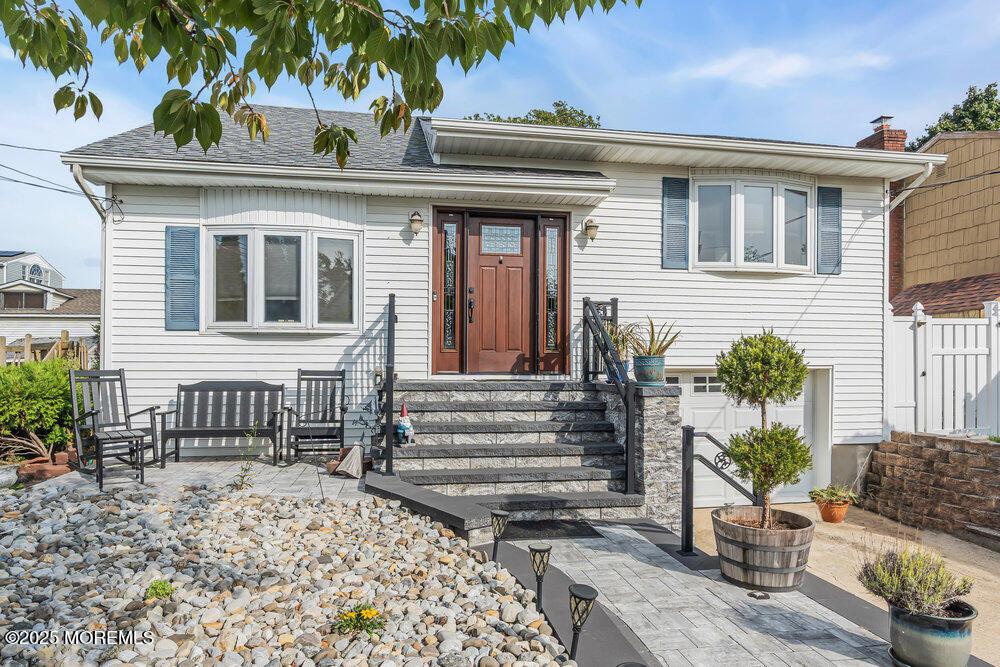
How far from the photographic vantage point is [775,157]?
7.36 m

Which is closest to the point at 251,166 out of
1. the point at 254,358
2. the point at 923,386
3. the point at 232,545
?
the point at 254,358

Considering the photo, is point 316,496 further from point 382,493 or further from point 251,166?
point 251,166

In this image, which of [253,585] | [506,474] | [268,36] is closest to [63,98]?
[268,36]

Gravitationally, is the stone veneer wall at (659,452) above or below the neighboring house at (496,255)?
below

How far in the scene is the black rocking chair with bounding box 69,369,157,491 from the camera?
504cm

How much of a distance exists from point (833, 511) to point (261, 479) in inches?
262

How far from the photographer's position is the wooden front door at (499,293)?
714 centimetres

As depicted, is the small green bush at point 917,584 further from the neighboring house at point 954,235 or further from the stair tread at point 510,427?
the neighboring house at point 954,235

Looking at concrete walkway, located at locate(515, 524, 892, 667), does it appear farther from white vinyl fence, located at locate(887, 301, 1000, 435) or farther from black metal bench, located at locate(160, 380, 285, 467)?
white vinyl fence, located at locate(887, 301, 1000, 435)

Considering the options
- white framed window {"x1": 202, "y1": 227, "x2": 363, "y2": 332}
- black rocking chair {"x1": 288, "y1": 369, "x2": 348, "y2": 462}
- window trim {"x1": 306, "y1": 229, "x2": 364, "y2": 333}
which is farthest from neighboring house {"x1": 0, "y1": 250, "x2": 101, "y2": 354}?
black rocking chair {"x1": 288, "y1": 369, "x2": 348, "y2": 462}

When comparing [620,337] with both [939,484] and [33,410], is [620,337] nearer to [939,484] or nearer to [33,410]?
[939,484]

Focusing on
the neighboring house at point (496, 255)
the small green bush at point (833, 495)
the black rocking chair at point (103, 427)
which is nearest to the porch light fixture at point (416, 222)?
the neighboring house at point (496, 255)

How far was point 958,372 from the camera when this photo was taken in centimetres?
761

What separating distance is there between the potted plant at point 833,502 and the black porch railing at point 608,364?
3.21 metres
